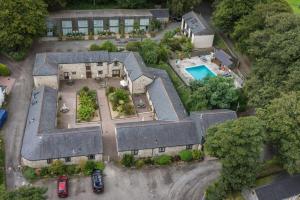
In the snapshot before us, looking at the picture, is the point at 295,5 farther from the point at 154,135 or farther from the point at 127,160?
the point at 127,160

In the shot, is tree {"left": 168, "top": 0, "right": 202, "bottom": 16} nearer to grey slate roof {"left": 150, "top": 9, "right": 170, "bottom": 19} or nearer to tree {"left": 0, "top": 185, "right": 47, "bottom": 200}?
grey slate roof {"left": 150, "top": 9, "right": 170, "bottom": 19}

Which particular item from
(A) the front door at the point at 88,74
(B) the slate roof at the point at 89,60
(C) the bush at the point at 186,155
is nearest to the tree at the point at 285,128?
(C) the bush at the point at 186,155

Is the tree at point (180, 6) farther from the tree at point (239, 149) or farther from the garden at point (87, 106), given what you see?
the tree at point (239, 149)

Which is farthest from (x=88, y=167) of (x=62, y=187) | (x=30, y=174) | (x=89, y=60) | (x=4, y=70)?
(x=4, y=70)

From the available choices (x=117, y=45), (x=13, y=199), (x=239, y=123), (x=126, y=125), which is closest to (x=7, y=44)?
(x=117, y=45)

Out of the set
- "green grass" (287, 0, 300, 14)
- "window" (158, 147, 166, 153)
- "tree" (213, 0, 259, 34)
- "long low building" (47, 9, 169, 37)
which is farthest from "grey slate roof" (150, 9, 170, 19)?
"window" (158, 147, 166, 153)

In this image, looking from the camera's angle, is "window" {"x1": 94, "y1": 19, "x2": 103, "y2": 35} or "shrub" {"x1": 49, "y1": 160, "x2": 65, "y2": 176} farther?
"window" {"x1": 94, "y1": 19, "x2": 103, "y2": 35}

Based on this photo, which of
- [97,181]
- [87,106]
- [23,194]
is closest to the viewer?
[23,194]
